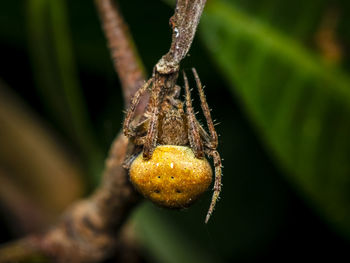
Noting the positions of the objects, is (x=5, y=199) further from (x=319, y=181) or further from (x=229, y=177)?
(x=319, y=181)

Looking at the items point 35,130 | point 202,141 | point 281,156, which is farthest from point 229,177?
point 202,141

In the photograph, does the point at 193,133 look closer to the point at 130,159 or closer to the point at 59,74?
the point at 130,159

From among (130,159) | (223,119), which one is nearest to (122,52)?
(130,159)

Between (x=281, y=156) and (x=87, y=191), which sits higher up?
(x=281, y=156)

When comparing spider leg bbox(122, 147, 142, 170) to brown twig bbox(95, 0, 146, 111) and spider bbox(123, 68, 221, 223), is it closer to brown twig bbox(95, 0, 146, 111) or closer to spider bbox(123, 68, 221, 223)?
spider bbox(123, 68, 221, 223)

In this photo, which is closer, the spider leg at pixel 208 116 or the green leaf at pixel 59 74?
the spider leg at pixel 208 116

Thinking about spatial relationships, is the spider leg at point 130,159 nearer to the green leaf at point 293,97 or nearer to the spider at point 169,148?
the spider at point 169,148

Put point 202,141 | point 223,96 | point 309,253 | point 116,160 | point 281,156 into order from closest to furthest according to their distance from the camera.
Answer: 1. point 202,141
2. point 116,160
3. point 281,156
4. point 309,253
5. point 223,96

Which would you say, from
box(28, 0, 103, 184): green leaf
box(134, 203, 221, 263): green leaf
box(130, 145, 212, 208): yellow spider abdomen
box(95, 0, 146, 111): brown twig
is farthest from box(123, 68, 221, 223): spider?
box(134, 203, 221, 263): green leaf

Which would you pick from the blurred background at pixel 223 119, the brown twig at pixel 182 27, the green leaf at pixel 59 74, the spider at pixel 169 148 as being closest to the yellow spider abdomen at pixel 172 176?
the spider at pixel 169 148
